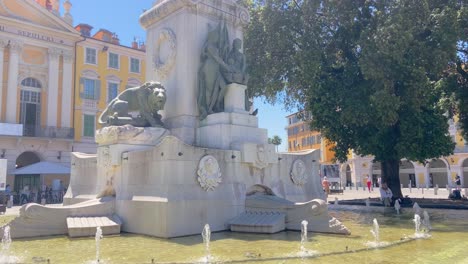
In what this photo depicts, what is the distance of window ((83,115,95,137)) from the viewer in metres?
38.3

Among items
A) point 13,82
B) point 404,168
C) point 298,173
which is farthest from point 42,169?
point 404,168

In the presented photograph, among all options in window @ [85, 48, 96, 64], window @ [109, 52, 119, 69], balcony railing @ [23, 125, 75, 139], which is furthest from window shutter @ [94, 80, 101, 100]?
balcony railing @ [23, 125, 75, 139]

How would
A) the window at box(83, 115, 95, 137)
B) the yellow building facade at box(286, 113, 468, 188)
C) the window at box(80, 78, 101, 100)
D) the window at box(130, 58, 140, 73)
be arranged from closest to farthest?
the window at box(83, 115, 95, 137), the window at box(80, 78, 101, 100), the window at box(130, 58, 140, 73), the yellow building facade at box(286, 113, 468, 188)

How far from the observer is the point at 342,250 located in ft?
22.4

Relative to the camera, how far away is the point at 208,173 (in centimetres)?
906

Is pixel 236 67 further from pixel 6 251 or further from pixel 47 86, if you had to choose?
pixel 47 86

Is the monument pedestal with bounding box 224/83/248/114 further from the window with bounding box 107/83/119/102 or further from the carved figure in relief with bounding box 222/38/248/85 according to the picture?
the window with bounding box 107/83/119/102

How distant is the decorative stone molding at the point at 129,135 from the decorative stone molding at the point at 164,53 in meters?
2.18

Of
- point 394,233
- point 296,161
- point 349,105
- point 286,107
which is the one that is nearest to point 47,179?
point 286,107

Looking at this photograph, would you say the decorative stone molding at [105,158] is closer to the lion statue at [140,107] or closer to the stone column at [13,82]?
the lion statue at [140,107]

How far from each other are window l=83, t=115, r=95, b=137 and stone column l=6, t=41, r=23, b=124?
19.5ft

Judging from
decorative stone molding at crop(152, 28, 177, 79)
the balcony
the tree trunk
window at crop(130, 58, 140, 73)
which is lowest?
the tree trunk

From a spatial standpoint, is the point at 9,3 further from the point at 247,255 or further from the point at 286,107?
the point at 247,255

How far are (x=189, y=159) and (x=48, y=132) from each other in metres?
30.0
